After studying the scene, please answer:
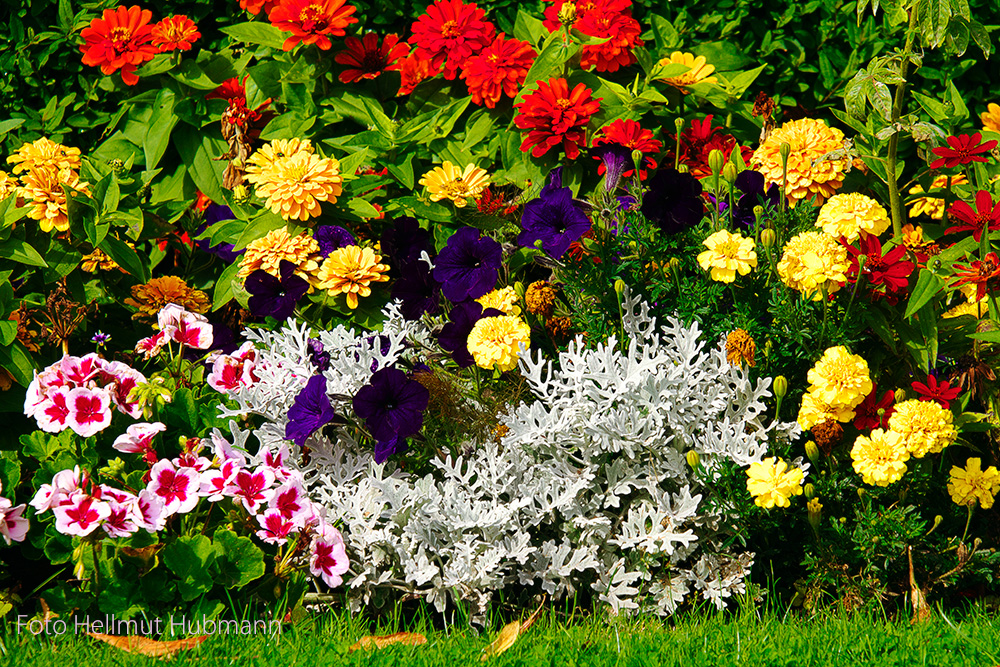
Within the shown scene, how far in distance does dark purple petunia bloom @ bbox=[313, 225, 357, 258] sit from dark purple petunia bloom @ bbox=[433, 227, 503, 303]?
0.42 meters

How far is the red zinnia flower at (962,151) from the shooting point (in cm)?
263

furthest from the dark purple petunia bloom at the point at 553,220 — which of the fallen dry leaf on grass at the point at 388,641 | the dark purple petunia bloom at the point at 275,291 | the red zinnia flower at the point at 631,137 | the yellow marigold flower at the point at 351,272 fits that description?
the fallen dry leaf on grass at the point at 388,641

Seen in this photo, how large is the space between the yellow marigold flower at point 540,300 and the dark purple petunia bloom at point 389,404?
479 mm

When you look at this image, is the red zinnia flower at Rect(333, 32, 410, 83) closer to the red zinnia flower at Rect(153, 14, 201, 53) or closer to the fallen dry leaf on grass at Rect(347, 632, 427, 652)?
the red zinnia flower at Rect(153, 14, 201, 53)

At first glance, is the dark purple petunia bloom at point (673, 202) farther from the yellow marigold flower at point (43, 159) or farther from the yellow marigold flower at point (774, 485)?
the yellow marigold flower at point (43, 159)

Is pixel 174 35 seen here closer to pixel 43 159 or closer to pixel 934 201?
pixel 43 159

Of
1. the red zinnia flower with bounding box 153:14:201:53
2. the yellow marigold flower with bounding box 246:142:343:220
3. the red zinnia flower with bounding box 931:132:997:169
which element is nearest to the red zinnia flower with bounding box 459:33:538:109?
the yellow marigold flower with bounding box 246:142:343:220

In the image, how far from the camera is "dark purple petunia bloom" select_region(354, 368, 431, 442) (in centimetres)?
252

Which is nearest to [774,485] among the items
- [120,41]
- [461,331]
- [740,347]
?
[740,347]

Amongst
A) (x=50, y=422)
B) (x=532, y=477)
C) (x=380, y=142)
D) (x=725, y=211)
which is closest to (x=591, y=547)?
(x=532, y=477)

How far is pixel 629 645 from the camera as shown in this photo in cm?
222

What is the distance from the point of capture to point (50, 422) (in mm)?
2484

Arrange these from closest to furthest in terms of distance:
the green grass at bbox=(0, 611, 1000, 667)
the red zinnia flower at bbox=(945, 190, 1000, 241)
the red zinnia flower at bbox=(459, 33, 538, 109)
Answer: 1. the green grass at bbox=(0, 611, 1000, 667)
2. the red zinnia flower at bbox=(945, 190, 1000, 241)
3. the red zinnia flower at bbox=(459, 33, 538, 109)

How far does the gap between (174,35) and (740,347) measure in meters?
2.56
